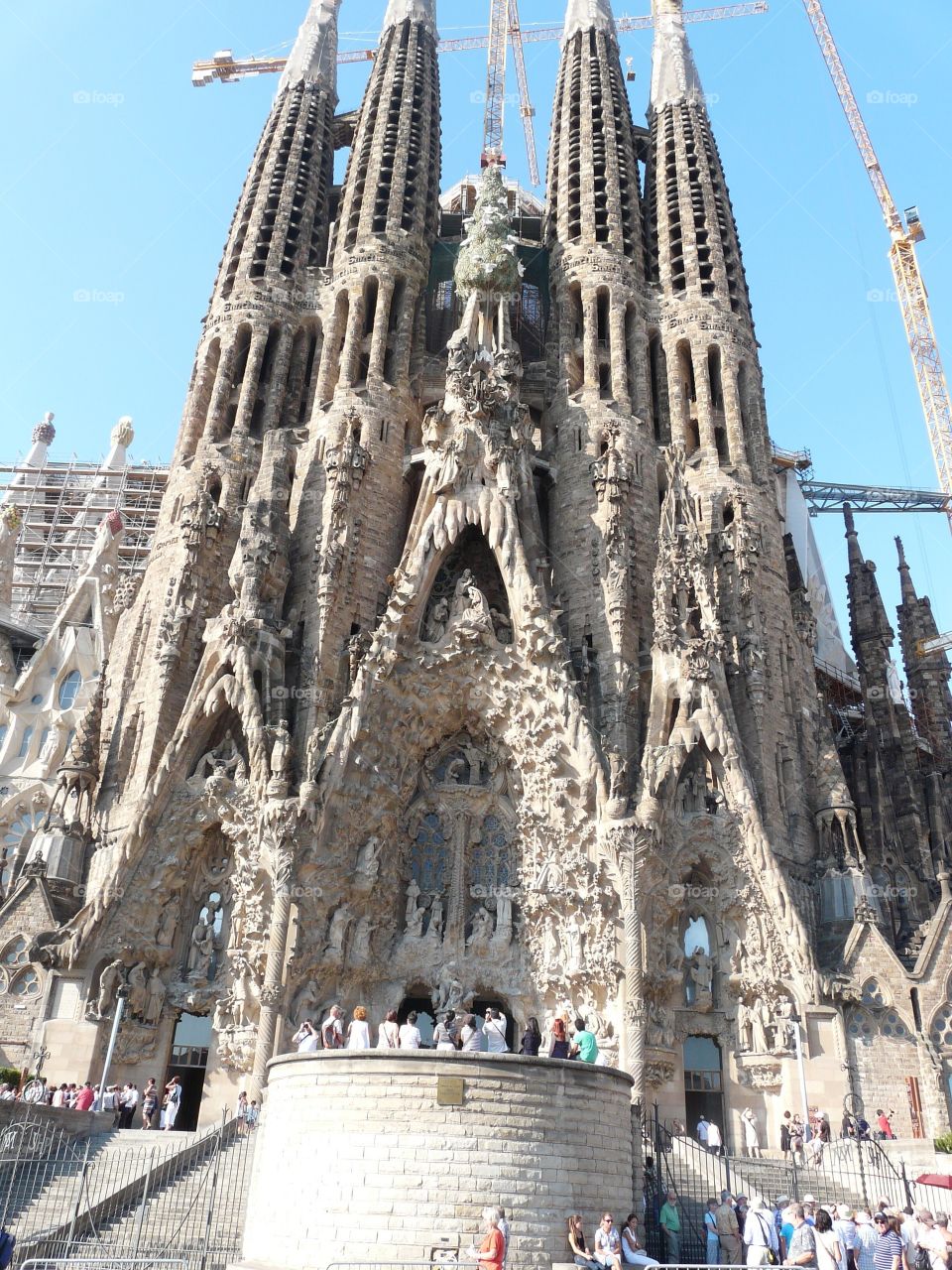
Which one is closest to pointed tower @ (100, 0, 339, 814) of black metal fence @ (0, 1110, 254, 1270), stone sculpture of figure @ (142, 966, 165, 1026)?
stone sculpture of figure @ (142, 966, 165, 1026)

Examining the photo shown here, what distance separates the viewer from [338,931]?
20578 mm

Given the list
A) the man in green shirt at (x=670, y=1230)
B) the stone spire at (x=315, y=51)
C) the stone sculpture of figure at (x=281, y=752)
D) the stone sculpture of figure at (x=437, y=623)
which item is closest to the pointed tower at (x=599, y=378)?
the stone sculpture of figure at (x=437, y=623)

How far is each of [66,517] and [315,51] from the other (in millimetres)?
20313

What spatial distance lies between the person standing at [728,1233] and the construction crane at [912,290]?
4020cm

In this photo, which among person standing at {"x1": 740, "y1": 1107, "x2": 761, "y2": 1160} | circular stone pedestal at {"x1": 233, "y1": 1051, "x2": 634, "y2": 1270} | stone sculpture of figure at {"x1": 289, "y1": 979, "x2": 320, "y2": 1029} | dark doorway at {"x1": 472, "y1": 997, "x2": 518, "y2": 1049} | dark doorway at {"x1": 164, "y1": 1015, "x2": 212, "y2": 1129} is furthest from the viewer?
dark doorway at {"x1": 472, "y1": 997, "x2": 518, "y2": 1049}

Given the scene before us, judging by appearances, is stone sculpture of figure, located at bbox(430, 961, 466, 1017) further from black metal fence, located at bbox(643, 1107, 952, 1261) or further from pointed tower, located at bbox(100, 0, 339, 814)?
pointed tower, located at bbox(100, 0, 339, 814)

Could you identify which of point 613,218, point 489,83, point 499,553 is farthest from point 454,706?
point 489,83

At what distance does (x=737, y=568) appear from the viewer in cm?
2572

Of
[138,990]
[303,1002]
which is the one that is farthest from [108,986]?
[303,1002]

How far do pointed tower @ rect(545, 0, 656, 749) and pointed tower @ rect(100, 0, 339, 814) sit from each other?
23.7 feet

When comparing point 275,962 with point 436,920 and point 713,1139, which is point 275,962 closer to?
point 436,920

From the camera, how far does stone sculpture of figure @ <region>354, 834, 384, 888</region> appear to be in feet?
69.5

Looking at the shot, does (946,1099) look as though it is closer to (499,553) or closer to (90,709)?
(499,553)

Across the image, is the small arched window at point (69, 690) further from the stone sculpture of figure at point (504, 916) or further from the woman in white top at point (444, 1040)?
the woman in white top at point (444, 1040)
